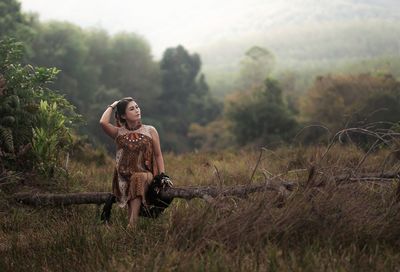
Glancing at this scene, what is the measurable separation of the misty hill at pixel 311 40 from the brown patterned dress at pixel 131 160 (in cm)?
7881

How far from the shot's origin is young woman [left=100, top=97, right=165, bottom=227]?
5402 mm

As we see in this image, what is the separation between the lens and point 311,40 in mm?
142125

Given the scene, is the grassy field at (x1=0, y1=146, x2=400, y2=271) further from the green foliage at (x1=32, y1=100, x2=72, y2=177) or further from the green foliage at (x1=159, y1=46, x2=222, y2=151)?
the green foliage at (x1=159, y1=46, x2=222, y2=151)

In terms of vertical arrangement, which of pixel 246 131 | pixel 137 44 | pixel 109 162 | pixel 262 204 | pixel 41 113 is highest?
pixel 137 44

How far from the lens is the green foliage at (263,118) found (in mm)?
35156

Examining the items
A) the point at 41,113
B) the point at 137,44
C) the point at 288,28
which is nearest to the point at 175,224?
the point at 41,113

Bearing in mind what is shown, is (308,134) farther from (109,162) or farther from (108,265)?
(108,265)

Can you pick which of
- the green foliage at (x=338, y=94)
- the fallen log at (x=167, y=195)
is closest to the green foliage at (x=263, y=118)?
the green foliage at (x=338, y=94)

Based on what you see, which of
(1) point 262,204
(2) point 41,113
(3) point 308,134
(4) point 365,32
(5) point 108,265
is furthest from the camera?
(4) point 365,32

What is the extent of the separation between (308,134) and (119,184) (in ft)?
94.0

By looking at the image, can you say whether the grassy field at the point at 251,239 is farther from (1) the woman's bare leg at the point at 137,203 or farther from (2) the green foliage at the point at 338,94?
(2) the green foliage at the point at 338,94

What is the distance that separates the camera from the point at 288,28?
161 meters

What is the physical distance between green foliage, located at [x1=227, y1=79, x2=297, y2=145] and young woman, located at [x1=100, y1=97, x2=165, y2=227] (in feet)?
94.3

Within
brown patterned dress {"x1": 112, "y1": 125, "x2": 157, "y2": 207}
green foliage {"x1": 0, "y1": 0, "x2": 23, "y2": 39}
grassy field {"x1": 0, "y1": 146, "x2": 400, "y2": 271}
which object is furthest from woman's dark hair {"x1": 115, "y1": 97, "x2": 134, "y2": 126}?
green foliage {"x1": 0, "y1": 0, "x2": 23, "y2": 39}
